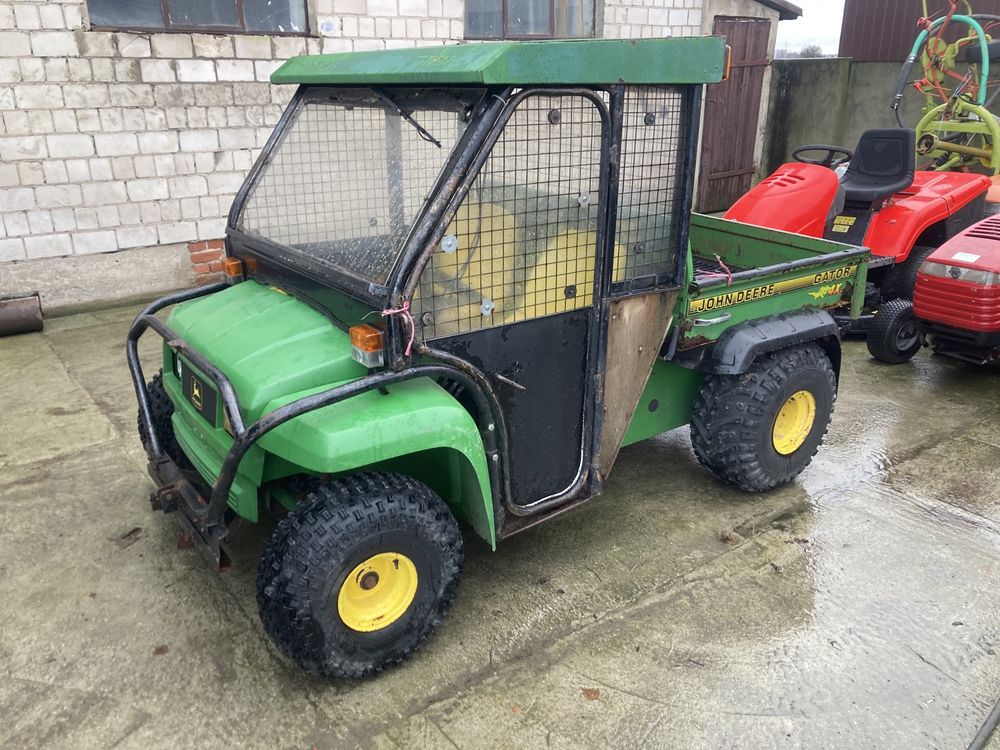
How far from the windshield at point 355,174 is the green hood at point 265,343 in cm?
22

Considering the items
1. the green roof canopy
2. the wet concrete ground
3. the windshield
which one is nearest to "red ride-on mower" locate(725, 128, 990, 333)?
the wet concrete ground

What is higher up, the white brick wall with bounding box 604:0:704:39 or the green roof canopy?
the white brick wall with bounding box 604:0:704:39

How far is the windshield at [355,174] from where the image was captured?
247 centimetres

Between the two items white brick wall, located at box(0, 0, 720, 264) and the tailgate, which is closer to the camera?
the tailgate

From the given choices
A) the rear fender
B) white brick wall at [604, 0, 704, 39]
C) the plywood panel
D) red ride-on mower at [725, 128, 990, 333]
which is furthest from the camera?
white brick wall at [604, 0, 704, 39]

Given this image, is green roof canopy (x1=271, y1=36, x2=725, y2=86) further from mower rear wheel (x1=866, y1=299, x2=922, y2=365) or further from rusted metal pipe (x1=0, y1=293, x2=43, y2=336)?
rusted metal pipe (x1=0, y1=293, x2=43, y2=336)

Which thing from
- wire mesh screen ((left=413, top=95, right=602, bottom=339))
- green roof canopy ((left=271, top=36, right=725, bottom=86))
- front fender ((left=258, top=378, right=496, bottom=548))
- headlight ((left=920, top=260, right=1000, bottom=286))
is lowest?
headlight ((left=920, top=260, right=1000, bottom=286))

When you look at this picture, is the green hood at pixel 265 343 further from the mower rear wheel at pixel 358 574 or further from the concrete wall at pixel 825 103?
the concrete wall at pixel 825 103

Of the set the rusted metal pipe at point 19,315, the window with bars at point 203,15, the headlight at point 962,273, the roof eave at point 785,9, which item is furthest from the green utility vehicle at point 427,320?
the roof eave at point 785,9

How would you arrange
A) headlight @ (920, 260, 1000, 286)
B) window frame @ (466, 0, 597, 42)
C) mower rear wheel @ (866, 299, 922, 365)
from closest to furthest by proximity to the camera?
headlight @ (920, 260, 1000, 286), mower rear wheel @ (866, 299, 922, 365), window frame @ (466, 0, 597, 42)

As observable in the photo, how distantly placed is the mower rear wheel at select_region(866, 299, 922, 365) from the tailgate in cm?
113

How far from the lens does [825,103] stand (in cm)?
1101

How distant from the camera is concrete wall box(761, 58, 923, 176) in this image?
10648mm

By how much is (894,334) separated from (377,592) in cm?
418
